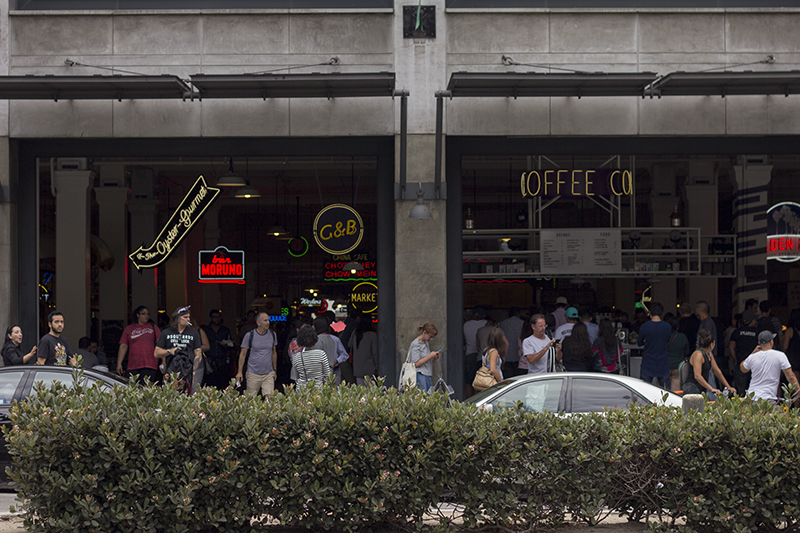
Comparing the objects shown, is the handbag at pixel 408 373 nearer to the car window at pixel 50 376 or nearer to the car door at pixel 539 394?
the car door at pixel 539 394

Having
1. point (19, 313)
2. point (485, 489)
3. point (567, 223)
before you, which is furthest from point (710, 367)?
point (567, 223)

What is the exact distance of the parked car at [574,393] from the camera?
7.88 meters

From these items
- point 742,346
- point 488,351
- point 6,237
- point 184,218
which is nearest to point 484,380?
point 488,351

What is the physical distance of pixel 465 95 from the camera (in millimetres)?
11375

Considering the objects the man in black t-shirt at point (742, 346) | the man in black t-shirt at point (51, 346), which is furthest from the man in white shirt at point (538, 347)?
the man in black t-shirt at point (51, 346)

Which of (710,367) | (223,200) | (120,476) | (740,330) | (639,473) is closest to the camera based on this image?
(120,476)

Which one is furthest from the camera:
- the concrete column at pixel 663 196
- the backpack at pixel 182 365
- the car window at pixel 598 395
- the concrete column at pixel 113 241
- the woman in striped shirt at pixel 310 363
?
the concrete column at pixel 663 196

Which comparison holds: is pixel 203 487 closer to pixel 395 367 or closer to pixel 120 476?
pixel 120 476

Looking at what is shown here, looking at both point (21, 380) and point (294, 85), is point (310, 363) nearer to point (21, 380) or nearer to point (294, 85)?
point (21, 380)

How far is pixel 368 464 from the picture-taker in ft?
19.2

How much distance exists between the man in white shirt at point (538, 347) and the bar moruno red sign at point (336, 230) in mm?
3609

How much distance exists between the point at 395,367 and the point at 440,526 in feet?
20.1

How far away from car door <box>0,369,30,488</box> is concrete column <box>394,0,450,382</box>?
524cm

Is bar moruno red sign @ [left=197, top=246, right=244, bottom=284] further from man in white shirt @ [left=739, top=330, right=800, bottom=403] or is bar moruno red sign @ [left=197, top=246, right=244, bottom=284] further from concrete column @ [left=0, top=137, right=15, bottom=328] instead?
man in white shirt @ [left=739, top=330, right=800, bottom=403]
